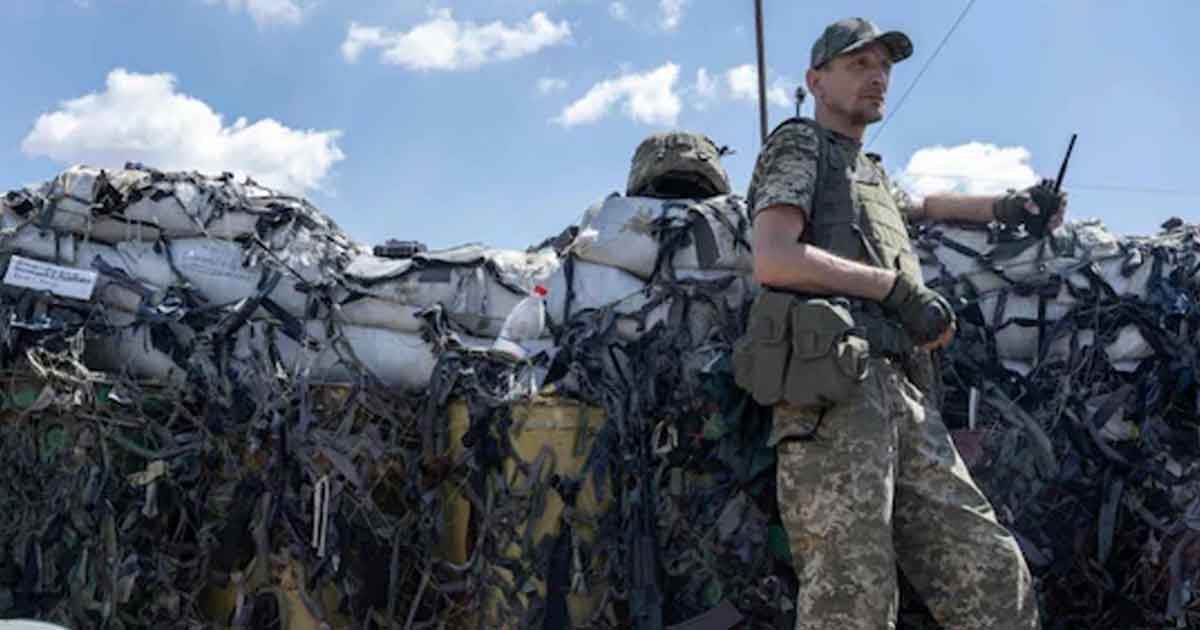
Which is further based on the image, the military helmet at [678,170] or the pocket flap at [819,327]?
the military helmet at [678,170]

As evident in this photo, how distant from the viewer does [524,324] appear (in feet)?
12.3

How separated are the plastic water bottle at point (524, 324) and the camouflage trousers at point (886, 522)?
1.09 metres

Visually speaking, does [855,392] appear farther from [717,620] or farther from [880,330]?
[717,620]

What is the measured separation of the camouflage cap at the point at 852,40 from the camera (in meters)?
2.97

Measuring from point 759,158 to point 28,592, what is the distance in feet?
8.74

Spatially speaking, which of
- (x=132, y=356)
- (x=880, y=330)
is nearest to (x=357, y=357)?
(x=132, y=356)

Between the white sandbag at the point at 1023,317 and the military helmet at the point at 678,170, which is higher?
the military helmet at the point at 678,170

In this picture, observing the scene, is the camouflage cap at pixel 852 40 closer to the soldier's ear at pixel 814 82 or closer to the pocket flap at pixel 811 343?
the soldier's ear at pixel 814 82

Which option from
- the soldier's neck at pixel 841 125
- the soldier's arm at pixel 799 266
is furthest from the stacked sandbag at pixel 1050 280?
the soldier's arm at pixel 799 266

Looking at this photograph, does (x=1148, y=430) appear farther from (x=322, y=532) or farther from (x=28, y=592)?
(x=28, y=592)

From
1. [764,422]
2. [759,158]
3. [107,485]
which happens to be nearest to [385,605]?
[107,485]

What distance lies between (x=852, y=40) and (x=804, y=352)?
2.83ft

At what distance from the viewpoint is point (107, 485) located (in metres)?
3.64

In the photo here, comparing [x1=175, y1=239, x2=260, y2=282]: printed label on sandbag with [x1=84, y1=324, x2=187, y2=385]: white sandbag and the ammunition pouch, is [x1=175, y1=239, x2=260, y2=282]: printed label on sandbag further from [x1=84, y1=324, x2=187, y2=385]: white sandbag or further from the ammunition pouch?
the ammunition pouch
